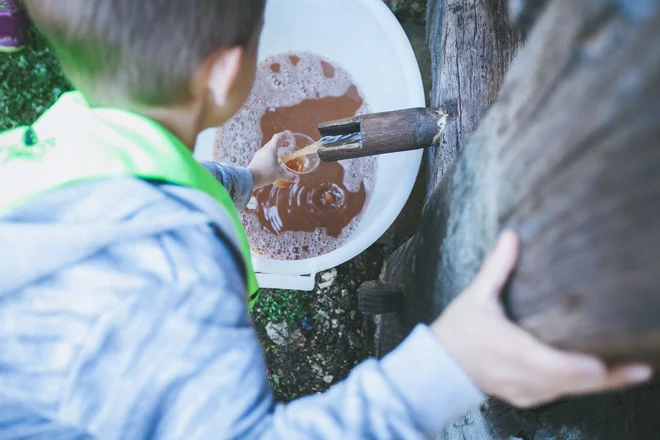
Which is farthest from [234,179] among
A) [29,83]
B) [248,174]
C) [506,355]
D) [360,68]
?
[29,83]

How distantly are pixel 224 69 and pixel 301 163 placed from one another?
0.75 meters

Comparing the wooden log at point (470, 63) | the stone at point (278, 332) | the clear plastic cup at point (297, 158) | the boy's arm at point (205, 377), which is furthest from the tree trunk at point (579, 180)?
the stone at point (278, 332)

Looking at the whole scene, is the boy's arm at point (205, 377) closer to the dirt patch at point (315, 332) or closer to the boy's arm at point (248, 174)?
the boy's arm at point (248, 174)

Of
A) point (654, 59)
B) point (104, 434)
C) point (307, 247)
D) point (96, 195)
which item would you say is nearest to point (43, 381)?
point (104, 434)

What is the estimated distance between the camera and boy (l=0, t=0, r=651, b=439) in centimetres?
52

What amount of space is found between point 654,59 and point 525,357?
0.25 m

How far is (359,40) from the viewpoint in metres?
1.29

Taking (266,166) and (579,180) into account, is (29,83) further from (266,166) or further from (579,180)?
(579,180)

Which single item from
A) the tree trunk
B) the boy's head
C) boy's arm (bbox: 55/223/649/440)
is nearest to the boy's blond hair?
the boy's head

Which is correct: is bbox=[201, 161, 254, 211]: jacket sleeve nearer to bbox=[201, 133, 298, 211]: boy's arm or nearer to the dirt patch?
bbox=[201, 133, 298, 211]: boy's arm

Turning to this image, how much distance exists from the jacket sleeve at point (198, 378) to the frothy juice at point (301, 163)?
2.73 feet

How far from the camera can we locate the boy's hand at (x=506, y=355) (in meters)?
0.36

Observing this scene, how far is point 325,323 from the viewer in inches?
56.8

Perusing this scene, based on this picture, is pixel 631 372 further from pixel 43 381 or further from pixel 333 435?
pixel 43 381
